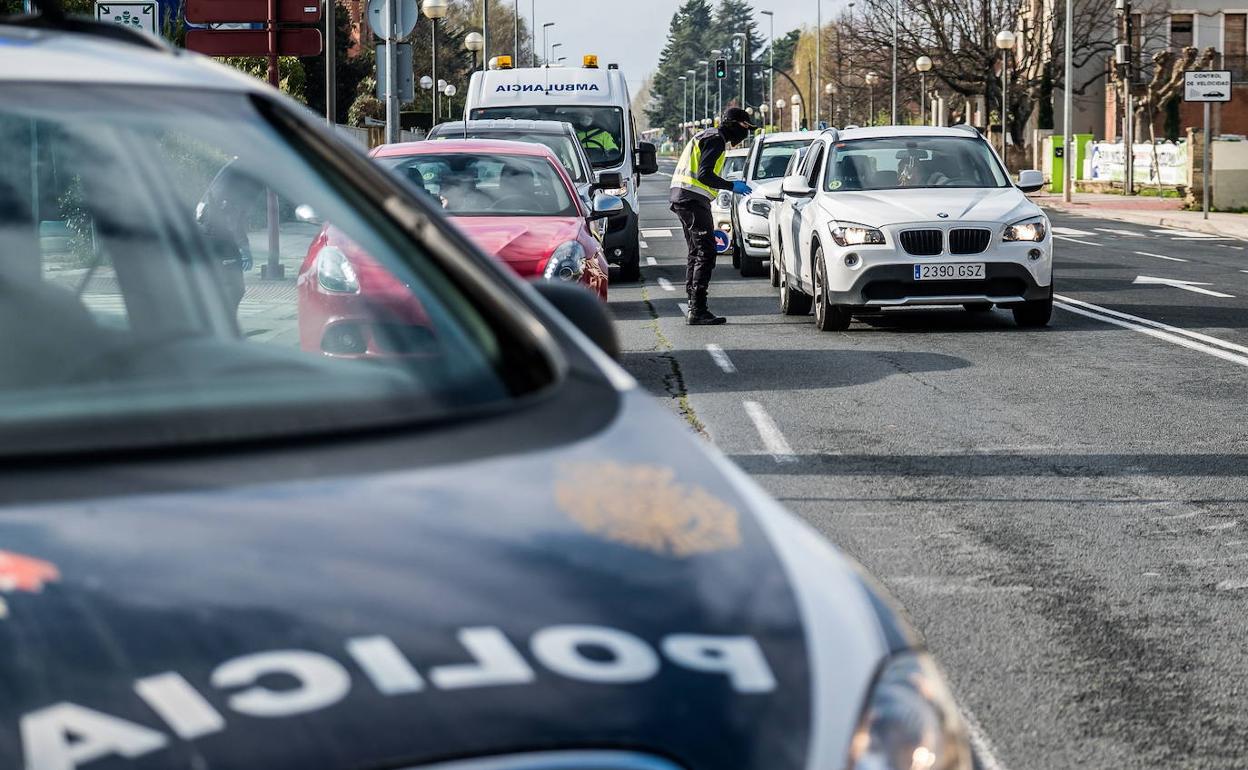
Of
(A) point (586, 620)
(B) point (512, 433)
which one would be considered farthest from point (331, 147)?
(A) point (586, 620)

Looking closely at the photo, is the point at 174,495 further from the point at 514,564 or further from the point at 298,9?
the point at 298,9

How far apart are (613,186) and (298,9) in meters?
3.98

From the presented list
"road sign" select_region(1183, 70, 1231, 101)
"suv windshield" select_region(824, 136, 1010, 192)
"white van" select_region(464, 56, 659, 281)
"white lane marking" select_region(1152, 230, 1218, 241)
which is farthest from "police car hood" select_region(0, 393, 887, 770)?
"road sign" select_region(1183, 70, 1231, 101)

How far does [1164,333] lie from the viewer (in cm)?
1466

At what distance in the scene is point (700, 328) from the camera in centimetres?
1572

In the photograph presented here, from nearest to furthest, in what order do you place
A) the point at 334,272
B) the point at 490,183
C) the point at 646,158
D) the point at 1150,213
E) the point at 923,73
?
the point at 334,272, the point at 490,183, the point at 646,158, the point at 1150,213, the point at 923,73

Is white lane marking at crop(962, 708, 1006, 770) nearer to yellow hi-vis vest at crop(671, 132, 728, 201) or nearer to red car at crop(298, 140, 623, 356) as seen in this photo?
red car at crop(298, 140, 623, 356)

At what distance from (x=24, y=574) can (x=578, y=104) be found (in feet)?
79.5

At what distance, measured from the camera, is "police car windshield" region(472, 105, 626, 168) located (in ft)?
84.1

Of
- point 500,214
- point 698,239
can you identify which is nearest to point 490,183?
point 500,214

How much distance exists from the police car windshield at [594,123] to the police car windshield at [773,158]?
1.91 metres

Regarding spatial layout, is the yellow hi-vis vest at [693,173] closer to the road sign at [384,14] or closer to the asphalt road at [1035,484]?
the asphalt road at [1035,484]

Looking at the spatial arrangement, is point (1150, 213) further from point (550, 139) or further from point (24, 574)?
point (24, 574)

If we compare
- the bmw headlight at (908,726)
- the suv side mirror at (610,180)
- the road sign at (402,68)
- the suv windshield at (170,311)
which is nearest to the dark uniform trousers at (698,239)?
the suv side mirror at (610,180)
